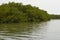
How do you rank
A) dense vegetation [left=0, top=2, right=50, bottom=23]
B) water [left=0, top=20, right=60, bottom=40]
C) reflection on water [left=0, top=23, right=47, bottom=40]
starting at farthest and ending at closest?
dense vegetation [left=0, top=2, right=50, bottom=23] < reflection on water [left=0, top=23, right=47, bottom=40] < water [left=0, top=20, right=60, bottom=40]

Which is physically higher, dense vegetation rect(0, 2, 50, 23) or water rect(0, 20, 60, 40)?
dense vegetation rect(0, 2, 50, 23)

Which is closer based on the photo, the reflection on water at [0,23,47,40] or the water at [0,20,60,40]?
the water at [0,20,60,40]

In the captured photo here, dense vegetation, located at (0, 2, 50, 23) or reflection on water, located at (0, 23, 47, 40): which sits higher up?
dense vegetation, located at (0, 2, 50, 23)

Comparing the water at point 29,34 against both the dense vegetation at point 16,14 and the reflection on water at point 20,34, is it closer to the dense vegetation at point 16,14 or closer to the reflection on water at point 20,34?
the reflection on water at point 20,34

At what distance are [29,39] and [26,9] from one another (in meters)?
48.8

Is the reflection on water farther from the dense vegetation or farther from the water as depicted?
the dense vegetation

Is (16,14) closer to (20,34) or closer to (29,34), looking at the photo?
(29,34)

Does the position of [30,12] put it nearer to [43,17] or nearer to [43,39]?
[43,17]

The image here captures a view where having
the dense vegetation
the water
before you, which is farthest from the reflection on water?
the dense vegetation

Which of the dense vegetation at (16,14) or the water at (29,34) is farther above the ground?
the dense vegetation at (16,14)

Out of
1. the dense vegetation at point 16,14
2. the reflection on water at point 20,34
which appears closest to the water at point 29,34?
the reflection on water at point 20,34

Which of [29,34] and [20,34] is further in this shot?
[29,34]

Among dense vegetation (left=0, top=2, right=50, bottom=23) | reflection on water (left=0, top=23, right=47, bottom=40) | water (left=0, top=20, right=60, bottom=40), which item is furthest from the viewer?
dense vegetation (left=0, top=2, right=50, bottom=23)

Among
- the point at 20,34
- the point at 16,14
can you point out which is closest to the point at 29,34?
the point at 20,34
